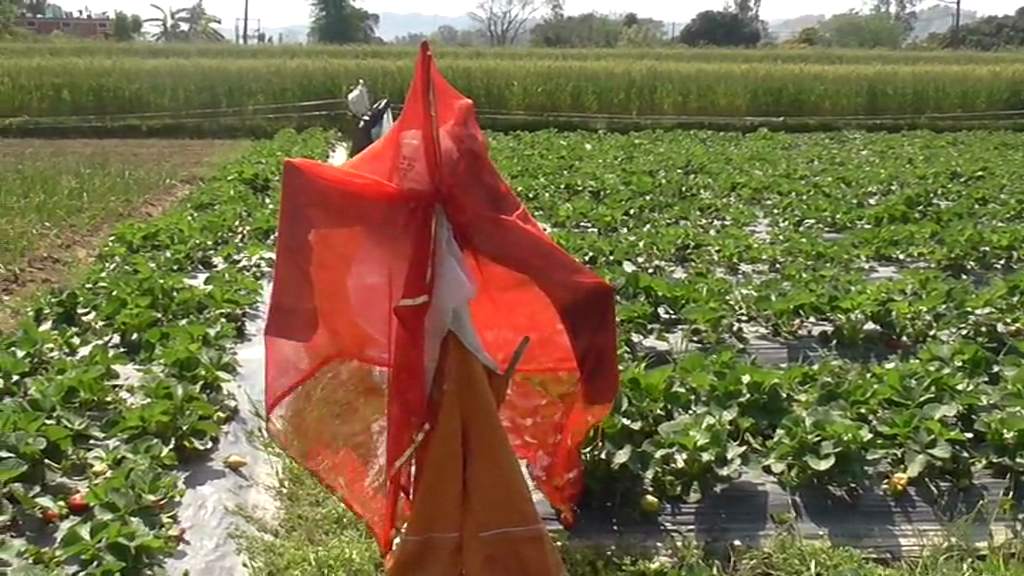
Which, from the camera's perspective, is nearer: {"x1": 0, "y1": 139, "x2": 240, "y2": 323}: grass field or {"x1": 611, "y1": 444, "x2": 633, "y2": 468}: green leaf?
{"x1": 611, "y1": 444, "x2": 633, "y2": 468}: green leaf

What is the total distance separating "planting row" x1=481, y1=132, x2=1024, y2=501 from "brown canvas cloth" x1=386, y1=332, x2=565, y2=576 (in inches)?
41.1

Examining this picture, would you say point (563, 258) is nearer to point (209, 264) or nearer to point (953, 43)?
point (209, 264)

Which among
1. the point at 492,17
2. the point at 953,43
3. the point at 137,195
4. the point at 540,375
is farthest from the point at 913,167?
the point at 492,17

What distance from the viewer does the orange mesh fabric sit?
3.07 meters

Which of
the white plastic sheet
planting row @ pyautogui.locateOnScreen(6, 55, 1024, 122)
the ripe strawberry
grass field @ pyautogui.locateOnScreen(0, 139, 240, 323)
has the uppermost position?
planting row @ pyautogui.locateOnScreen(6, 55, 1024, 122)

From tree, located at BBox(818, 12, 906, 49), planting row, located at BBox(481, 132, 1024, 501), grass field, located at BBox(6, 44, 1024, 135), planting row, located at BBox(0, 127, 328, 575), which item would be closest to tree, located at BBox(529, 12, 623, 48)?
tree, located at BBox(818, 12, 906, 49)

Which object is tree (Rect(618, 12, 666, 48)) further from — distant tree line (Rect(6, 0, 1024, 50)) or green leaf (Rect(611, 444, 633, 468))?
green leaf (Rect(611, 444, 633, 468))

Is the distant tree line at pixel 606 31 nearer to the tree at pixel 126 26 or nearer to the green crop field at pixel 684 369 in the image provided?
the tree at pixel 126 26

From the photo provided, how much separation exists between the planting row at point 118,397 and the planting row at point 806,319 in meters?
1.60

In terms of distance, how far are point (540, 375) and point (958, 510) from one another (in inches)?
67.6

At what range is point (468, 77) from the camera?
23328mm

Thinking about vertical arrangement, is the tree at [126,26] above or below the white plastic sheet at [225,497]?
above

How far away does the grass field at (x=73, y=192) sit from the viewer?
8.50m

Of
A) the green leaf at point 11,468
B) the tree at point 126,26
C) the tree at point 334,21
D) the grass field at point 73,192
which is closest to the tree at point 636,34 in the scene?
the tree at point 334,21
